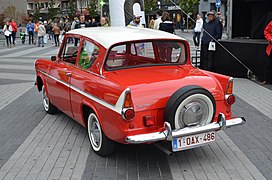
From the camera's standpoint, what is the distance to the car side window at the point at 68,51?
5.80m

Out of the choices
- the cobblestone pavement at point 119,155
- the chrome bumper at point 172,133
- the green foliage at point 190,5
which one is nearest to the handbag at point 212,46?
the cobblestone pavement at point 119,155

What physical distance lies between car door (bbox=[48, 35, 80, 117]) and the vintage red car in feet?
0.06

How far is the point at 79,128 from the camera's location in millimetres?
6086

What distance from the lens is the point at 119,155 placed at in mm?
4824

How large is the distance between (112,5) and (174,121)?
7.47 m

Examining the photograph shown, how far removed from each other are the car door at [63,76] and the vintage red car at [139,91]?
0.06ft

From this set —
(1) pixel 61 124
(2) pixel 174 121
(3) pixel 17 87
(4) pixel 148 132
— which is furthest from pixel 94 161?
(3) pixel 17 87

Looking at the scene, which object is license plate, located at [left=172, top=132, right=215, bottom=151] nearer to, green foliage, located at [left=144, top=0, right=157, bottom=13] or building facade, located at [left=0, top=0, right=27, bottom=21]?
building facade, located at [left=0, top=0, right=27, bottom=21]

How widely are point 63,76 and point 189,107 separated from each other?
228 centimetres

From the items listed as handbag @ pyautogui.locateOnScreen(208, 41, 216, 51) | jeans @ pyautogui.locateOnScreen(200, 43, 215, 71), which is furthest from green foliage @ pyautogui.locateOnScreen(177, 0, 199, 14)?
handbag @ pyautogui.locateOnScreen(208, 41, 216, 51)

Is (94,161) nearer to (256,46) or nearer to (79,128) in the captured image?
(79,128)

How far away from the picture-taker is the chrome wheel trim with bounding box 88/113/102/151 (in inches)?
187

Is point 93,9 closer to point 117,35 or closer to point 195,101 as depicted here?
point 117,35

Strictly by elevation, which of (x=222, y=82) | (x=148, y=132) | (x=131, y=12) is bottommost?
(x=148, y=132)
